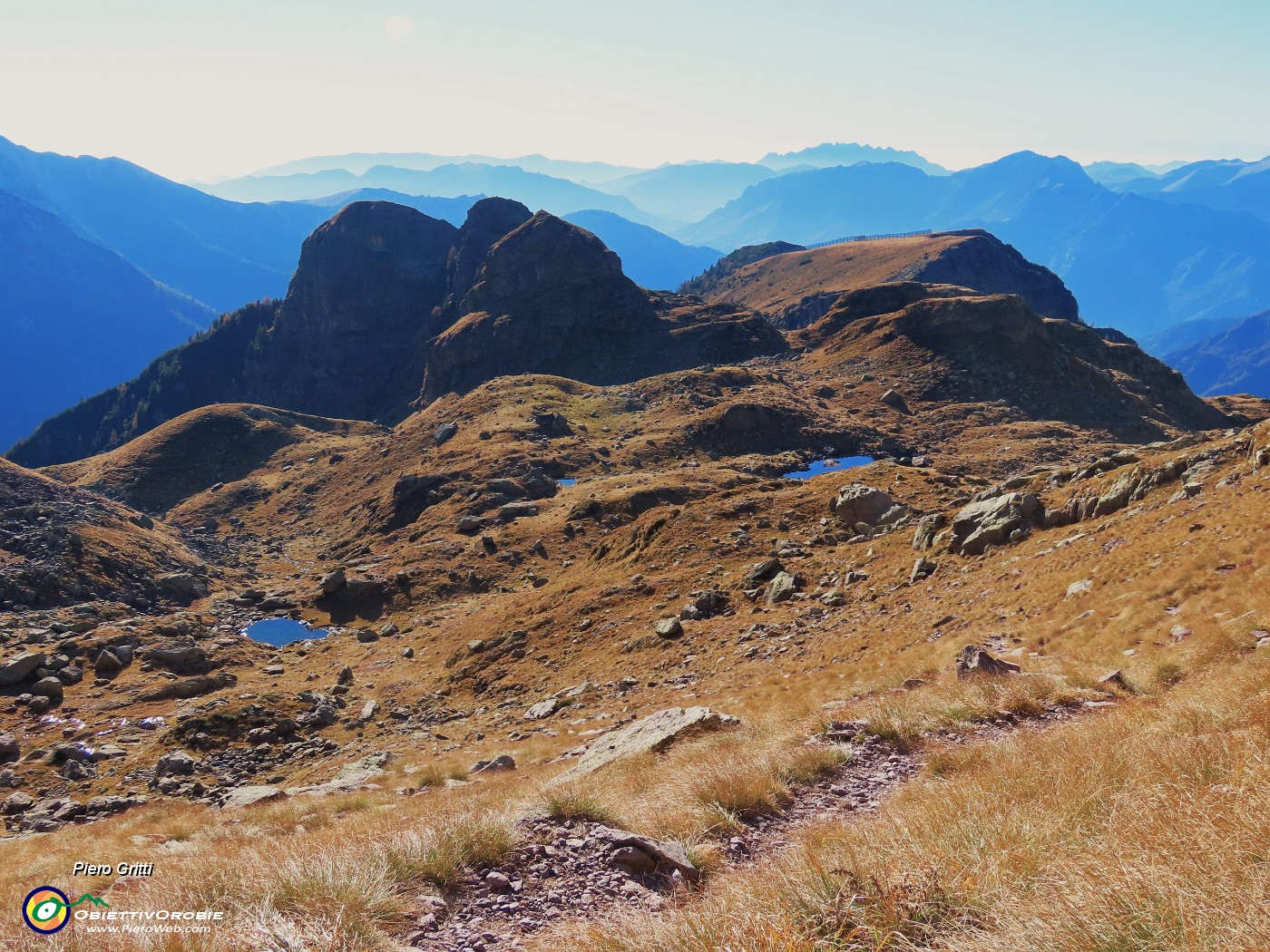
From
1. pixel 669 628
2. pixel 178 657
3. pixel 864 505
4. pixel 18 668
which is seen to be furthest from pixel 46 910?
pixel 178 657

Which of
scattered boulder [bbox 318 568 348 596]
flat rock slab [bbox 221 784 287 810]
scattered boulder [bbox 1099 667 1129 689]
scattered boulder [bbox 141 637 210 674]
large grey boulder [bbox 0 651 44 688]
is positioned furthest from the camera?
scattered boulder [bbox 318 568 348 596]

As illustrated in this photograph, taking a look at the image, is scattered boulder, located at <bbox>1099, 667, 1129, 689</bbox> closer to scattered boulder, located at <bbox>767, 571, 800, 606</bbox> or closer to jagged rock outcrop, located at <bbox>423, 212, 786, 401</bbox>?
scattered boulder, located at <bbox>767, 571, 800, 606</bbox>

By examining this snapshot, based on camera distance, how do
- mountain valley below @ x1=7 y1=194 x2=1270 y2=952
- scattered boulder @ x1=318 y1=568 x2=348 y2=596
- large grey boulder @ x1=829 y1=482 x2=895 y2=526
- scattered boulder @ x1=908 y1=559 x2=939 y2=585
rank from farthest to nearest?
scattered boulder @ x1=318 y1=568 x2=348 y2=596, large grey boulder @ x1=829 y1=482 x2=895 y2=526, scattered boulder @ x1=908 y1=559 x2=939 y2=585, mountain valley below @ x1=7 y1=194 x2=1270 y2=952

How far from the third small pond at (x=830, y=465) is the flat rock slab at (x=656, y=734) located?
7306 cm

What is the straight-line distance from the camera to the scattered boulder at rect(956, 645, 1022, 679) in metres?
14.8

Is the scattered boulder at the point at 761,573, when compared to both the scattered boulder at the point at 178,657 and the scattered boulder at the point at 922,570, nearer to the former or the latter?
the scattered boulder at the point at 922,570

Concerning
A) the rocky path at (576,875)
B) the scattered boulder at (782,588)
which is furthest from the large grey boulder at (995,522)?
the rocky path at (576,875)

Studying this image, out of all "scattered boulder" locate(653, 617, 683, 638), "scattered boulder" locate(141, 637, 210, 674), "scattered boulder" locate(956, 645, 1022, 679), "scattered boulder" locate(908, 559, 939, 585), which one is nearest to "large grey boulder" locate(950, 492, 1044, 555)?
"scattered boulder" locate(908, 559, 939, 585)

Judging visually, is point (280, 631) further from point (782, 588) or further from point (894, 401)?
point (894, 401)

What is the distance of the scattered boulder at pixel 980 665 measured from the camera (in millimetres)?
14750

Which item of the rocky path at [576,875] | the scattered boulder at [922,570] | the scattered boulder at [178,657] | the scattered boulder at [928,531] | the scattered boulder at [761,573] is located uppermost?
the rocky path at [576,875]

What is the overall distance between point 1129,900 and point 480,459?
304 feet

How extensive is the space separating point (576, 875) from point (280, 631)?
64.7 metres

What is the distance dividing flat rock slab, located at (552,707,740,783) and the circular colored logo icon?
730 centimetres
